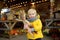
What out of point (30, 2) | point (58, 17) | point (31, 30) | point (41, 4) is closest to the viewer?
point (31, 30)

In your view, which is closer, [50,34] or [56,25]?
[56,25]

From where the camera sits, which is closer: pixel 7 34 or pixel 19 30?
pixel 7 34

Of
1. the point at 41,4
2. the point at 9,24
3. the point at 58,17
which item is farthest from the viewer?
the point at 41,4

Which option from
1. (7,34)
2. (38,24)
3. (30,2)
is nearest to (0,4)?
(30,2)

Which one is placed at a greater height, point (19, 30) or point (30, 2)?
point (30, 2)

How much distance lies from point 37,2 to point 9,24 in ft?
10.4

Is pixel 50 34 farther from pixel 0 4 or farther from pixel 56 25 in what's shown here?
pixel 0 4

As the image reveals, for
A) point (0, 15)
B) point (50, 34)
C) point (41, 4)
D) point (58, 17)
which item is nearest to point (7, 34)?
point (0, 15)

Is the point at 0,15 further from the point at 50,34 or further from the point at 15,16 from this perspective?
the point at 50,34

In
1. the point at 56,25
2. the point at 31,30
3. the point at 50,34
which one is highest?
the point at 31,30

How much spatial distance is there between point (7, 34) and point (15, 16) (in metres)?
0.66

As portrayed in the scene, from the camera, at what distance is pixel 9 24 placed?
5.50 meters

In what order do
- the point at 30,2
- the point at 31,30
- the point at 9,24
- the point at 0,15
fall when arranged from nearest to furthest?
the point at 31,30 < the point at 9,24 < the point at 0,15 < the point at 30,2

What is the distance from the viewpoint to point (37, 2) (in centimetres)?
833
